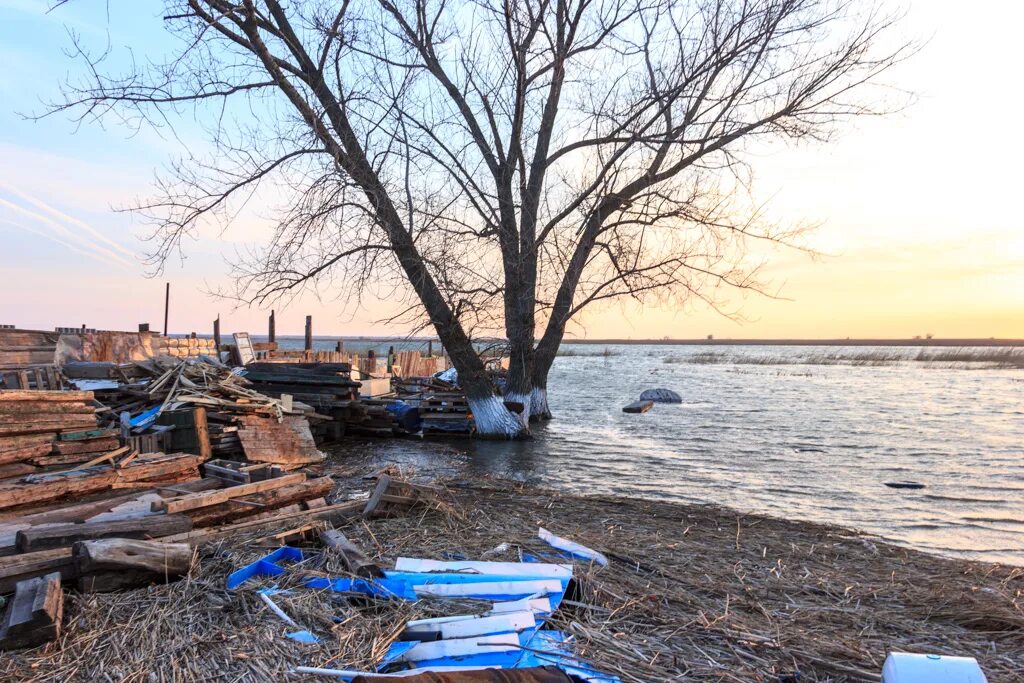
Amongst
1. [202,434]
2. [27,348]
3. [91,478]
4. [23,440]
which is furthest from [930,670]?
[27,348]

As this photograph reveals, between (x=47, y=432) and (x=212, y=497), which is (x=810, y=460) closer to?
(x=212, y=497)

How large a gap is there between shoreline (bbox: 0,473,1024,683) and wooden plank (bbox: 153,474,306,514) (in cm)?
72

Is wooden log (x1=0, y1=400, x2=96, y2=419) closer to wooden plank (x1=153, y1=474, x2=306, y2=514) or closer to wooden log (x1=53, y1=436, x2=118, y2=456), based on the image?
wooden log (x1=53, y1=436, x2=118, y2=456)

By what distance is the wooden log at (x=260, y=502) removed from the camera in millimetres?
5688

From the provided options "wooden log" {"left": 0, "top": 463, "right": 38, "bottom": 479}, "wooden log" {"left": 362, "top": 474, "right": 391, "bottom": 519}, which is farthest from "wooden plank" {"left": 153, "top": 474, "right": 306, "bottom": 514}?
"wooden log" {"left": 0, "top": 463, "right": 38, "bottom": 479}

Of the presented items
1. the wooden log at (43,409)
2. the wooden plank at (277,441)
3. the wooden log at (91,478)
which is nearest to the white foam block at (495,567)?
the wooden log at (91,478)

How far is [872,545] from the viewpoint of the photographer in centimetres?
766

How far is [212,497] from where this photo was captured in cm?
577

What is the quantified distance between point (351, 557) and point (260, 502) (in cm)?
198

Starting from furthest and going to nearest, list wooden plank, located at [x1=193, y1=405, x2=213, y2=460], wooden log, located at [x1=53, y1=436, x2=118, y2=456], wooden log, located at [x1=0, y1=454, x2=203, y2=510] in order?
wooden plank, located at [x1=193, y1=405, x2=213, y2=460] < wooden log, located at [x1=53, y1=436, x2=118, y2=456] < wooden log, located at [x1=0, y1=454, x2=203, y2=510]

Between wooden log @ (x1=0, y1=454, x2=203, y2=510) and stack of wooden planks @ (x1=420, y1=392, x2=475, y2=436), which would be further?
stack of wooden planks @ (x1=420, y1=392, x2=475, y2=436)

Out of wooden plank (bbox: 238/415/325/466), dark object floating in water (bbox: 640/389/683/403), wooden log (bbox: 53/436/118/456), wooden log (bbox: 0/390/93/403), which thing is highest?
wooden log (bbox: 0/390/93/403)

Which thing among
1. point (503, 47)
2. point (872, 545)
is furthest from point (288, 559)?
point (503, 47)

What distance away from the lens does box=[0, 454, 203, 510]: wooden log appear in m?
6.51
